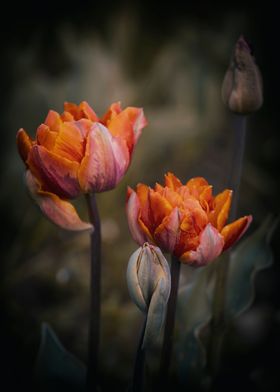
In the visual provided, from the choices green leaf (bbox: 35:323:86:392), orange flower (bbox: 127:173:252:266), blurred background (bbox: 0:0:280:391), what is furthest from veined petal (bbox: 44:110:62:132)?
blurred background (bbox: 0:0:280:391)

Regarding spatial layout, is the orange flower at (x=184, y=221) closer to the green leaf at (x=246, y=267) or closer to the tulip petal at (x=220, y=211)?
the tulip petal at (x=220, y=211)

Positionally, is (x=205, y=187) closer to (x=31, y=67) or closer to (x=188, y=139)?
(x=188, y=139)

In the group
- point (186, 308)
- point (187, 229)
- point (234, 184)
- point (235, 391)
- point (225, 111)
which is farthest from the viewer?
point (225, 111)

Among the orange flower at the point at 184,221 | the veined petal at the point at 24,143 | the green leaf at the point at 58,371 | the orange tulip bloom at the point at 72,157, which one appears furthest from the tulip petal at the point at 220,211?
the green leaf at the point at 58,371

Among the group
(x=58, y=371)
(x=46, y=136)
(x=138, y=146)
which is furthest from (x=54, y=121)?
(x=138, y=146)

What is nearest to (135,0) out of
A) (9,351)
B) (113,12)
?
(113,12)

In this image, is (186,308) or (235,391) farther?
(235,391)

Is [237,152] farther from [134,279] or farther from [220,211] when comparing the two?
[134,279]

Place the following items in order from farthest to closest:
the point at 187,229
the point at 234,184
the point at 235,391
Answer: the point at 235,391 → the point at 234,184 → the point at 187,229
